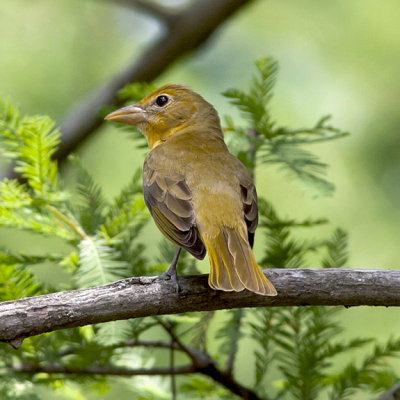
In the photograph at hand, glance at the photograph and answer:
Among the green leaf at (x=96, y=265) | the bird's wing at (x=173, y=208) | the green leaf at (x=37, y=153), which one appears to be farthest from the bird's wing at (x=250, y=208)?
the green leaf at (x=37, y=153)

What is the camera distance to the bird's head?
16.6 feet

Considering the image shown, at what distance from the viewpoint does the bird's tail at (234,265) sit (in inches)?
126

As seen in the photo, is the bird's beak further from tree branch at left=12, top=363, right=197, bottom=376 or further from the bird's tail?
tree branch at left=12, top=363, right=197, bottom=376

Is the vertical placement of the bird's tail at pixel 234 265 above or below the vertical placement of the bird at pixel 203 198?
below

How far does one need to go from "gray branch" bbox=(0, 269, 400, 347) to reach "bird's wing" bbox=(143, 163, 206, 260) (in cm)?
21

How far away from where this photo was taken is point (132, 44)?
859cm

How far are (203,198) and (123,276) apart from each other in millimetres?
715

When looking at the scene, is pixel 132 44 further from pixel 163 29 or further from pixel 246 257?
pixel 246 257

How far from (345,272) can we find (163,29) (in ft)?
13.3

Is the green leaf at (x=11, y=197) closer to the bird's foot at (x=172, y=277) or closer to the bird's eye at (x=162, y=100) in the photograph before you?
the bird's foot at (x=172, y=277)

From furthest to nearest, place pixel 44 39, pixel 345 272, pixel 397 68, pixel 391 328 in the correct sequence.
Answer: pixel 44 39, pixel 397 68, pixel 391 328, pixel 345 272

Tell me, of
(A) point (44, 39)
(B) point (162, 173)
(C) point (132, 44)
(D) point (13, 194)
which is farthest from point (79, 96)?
(D) point (13, 194)

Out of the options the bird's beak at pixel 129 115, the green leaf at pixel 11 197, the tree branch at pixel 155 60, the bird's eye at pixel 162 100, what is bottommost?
the green leaf at pixel 11 197

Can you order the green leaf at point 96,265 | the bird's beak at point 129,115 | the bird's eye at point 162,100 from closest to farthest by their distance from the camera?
the green leaf at point 96,265 → the bird's beak at point 129,115 → the bird's eye at point 162,100
